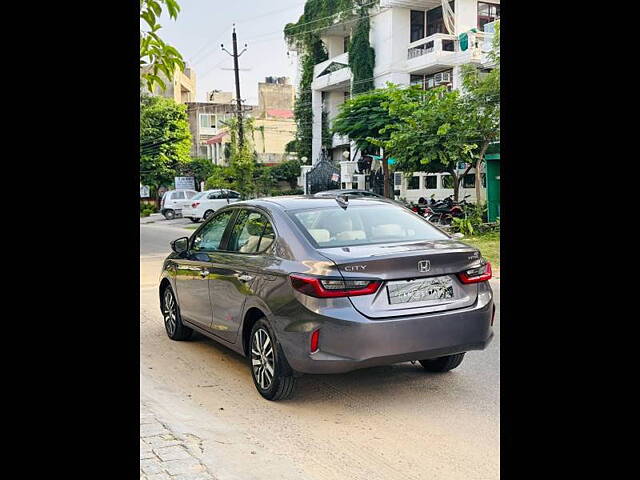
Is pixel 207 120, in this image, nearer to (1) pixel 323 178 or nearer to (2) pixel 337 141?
(2) pixel 337 141

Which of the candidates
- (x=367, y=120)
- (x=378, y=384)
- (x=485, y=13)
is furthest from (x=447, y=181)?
(x=378, y=384)

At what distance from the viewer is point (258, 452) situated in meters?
4.33

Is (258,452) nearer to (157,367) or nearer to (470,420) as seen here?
(470,420)

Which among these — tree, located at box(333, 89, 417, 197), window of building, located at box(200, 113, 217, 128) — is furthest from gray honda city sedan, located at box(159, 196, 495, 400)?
window of building, located at box(200, 113, 217, 128)

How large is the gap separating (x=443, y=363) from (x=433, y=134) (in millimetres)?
17387

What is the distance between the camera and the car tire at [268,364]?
16.9 ft

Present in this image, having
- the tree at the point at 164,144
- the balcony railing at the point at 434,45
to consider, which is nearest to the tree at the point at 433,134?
the balcony railing at the point at 434,45

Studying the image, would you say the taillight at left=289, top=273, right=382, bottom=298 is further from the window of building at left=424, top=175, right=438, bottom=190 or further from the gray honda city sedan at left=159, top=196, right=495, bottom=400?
the window of building at left=424, top=175, right=438, bottom=190

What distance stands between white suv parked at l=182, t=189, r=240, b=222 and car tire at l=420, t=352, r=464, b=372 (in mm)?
29021

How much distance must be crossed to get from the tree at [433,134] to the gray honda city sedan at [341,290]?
53.8 feet

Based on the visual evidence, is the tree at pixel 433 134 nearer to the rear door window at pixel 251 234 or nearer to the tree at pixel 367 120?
the tree at pixel 367 120

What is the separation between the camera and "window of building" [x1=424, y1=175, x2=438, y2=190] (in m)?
32.6

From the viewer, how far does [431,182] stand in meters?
32.9
